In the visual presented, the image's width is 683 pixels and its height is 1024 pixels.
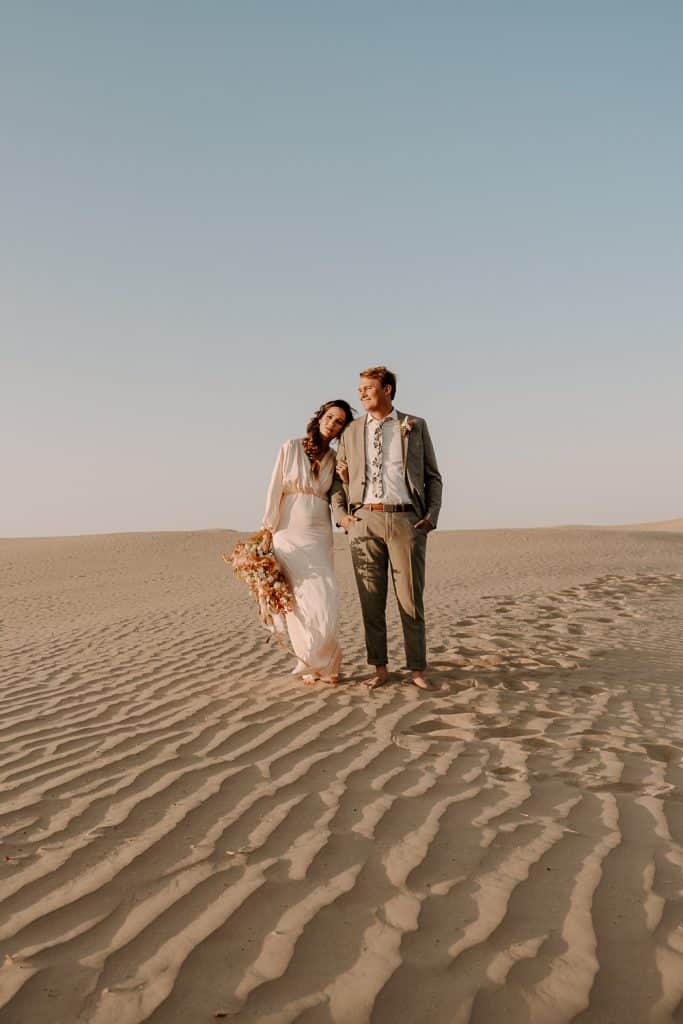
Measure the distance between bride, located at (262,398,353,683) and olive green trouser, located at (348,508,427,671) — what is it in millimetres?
278

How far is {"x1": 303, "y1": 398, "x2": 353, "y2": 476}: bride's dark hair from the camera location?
6.21 meters

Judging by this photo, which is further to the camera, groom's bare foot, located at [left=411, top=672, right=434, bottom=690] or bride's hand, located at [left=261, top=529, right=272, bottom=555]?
bride's hand, located at [left=261, top=529, right=272, bottom=555]

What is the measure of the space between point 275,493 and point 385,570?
1026 millimetres

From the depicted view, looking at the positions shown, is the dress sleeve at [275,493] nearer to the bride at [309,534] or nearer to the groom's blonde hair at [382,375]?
the bride at [309,534]

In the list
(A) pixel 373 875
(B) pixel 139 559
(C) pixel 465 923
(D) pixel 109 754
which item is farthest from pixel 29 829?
(B) pixel 139 559

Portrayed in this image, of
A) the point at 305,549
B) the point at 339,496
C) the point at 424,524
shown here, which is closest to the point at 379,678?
the point at 305,549

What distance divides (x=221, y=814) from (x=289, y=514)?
3013mm

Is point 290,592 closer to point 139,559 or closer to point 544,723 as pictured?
point 544,723

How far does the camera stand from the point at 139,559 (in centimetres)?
2569

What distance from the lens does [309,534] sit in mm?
6336

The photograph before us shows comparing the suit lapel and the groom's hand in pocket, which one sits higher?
the suit lapel

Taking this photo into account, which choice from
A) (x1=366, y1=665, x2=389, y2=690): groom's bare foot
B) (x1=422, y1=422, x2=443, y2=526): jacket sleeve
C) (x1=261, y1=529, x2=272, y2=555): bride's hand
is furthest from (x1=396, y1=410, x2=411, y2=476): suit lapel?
(x1=366, y1=665, x2=389, y2=690): groom's bare foot

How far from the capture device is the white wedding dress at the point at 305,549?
6211mm

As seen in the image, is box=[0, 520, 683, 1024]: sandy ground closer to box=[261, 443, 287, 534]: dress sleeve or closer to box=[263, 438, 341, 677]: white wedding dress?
box=[263, 438, 341, 677]: white wedding dress
